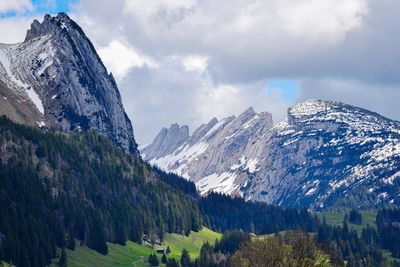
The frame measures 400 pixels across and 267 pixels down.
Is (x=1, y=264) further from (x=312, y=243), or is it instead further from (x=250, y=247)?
(x=312, y=243)

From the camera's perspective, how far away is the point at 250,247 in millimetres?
155750

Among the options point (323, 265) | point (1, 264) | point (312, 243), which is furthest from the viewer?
point (1, 264)

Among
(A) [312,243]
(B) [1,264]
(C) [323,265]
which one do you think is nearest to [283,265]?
(C) [323,265]

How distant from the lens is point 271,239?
153125 millimetres

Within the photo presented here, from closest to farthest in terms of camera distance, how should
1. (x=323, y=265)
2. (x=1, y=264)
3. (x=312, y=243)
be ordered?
(x=323, y=265) < (x=312, y=243) < (x=1, y=264)

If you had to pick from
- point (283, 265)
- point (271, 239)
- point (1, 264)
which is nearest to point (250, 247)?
point (271, 239)

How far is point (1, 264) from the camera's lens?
19238 centimetres

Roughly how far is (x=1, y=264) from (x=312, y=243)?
79.5 m

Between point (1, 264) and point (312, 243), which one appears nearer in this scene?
point (312, 243)

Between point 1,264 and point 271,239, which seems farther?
point 1,264

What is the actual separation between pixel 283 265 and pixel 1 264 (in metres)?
83.6

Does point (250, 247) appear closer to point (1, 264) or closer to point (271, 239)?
point (271, 239)

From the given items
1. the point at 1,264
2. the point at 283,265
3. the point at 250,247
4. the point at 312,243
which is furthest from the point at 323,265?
the point at 1,264

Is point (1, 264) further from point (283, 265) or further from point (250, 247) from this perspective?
point (283, 265)
